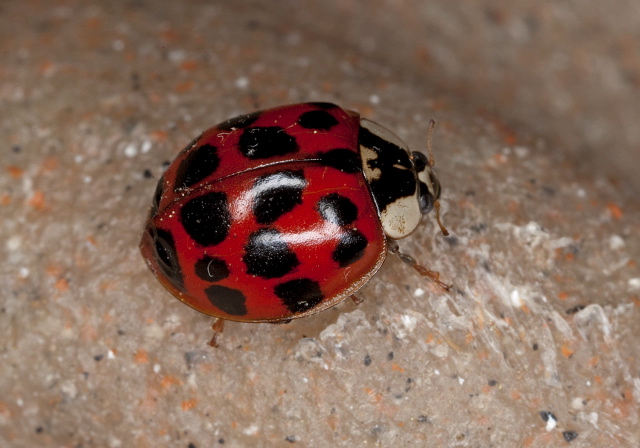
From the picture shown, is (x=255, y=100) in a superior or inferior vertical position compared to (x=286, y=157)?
inferior

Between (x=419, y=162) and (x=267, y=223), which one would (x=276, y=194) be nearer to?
(x=267, y=223)

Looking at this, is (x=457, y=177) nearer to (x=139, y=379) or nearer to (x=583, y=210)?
(x=583, y=210)

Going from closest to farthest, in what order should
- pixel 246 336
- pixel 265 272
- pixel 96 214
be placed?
pixel 265 272 → pixel 246 336 → pixel 96 214

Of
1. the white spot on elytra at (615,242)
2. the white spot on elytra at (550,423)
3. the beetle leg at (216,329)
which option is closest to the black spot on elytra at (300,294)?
the beetle leg at (216,329)

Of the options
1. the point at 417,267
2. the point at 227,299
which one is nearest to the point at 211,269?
the point at 227,299

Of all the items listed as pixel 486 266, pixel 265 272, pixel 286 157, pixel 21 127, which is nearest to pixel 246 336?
pixel 265 272

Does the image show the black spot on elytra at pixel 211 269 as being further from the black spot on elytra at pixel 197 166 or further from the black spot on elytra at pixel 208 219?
the black spot on elytra at pixel 197 166
